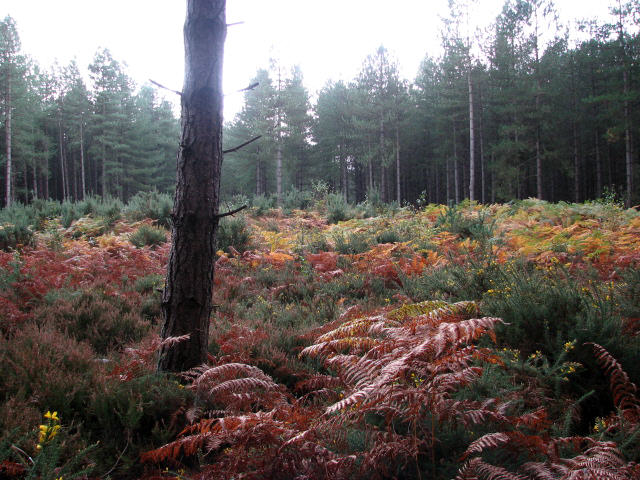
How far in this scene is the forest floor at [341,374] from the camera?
1.75 m

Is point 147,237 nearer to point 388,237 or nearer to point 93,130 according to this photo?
point 388,237

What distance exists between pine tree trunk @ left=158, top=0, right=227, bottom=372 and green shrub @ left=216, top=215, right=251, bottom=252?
5.70 metres

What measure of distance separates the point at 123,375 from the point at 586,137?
34702 mm

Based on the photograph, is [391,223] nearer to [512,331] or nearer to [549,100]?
[512,331]

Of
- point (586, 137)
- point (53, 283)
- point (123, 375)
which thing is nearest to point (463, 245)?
point (123, 375)

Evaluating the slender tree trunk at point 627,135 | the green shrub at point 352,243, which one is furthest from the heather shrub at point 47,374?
the slender tree trunk at point 627,135

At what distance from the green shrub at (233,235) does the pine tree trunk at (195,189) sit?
18.7 ft

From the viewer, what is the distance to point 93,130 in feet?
115

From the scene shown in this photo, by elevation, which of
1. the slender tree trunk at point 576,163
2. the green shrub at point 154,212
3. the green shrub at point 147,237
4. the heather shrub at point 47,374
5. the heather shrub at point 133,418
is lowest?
the heather shrub at point 133,418

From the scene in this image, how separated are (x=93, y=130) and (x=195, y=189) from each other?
3884 centimetres

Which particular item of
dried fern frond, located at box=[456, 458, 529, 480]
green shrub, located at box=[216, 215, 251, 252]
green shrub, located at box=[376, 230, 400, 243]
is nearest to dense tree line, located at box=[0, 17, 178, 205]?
green shrub, located at box=[216, 215, 251, 252]

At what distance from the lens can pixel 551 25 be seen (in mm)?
25953

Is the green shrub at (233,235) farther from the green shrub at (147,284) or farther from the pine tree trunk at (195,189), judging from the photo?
the pine tree trunk at (195,189)

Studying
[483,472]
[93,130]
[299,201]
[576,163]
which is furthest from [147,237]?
[93,130]
